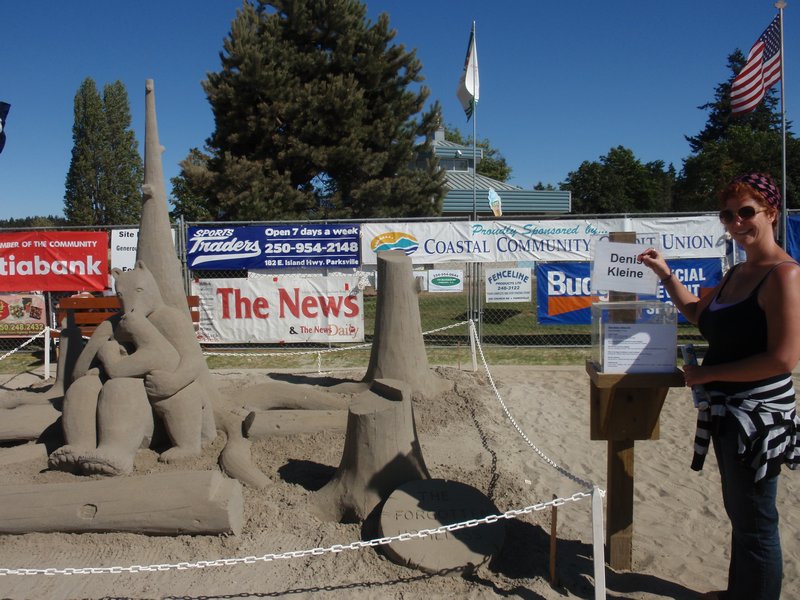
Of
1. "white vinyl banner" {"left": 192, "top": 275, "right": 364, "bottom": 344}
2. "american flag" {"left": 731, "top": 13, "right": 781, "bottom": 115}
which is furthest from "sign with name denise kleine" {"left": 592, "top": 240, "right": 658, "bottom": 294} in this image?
"american flag" {"left": 731, "top": 13, "right": 781, "bottom": 115}

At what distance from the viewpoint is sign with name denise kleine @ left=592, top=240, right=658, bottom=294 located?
333 cm

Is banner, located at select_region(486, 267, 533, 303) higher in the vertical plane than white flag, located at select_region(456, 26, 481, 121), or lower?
lower

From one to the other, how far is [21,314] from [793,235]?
13597mm

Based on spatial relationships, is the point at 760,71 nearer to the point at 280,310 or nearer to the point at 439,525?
the point at 280,310

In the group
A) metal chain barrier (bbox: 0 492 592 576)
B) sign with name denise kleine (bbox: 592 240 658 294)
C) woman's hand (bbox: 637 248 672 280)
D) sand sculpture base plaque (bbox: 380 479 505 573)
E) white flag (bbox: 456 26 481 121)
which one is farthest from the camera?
white flag (bbox: 456 26 481 121)

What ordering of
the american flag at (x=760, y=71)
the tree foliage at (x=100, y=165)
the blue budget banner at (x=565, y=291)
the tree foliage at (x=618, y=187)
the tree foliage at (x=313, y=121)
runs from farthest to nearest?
1. the tree foliage at (x=618, y=187)
2. the tree foliage at (x=100, y=165)
3. the tree foliage at (x=313, y=121)
4. the american flag at (x=760, y=71)
5. the blue budget banner at (x=565, y=291)

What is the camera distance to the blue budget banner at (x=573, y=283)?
35.3 feet

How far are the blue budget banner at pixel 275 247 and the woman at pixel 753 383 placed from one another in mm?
8467

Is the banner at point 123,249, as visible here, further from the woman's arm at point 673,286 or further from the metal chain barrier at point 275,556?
the woman's arm at point 673,286

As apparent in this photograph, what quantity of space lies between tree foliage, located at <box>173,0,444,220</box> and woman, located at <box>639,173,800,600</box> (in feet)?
48.8

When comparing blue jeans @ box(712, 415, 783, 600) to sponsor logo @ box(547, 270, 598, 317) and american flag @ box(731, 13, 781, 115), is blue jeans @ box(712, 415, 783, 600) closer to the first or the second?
sponsor logo @ box(547, 270, 598, 317)

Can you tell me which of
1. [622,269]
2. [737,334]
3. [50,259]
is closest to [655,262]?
[622,269]

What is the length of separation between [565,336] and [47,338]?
9004mm

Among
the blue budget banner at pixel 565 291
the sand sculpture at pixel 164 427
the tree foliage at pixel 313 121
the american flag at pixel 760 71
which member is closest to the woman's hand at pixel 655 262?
the sand sculpture at pixel 164 427
